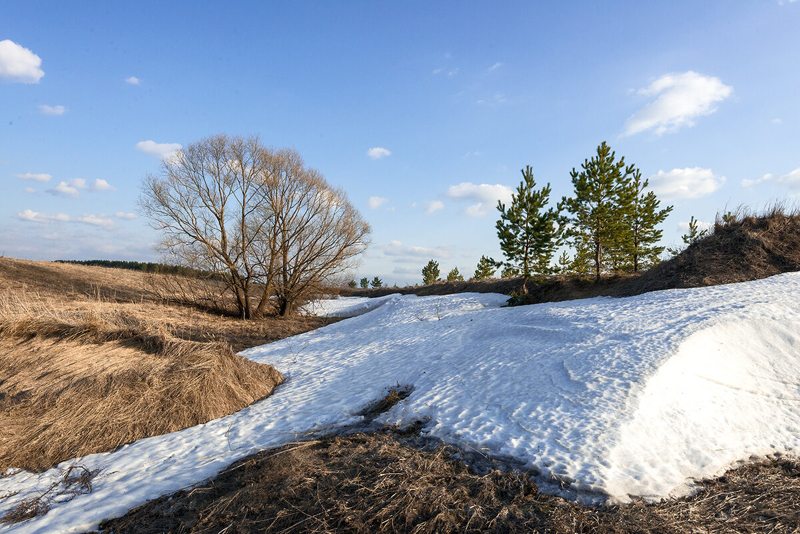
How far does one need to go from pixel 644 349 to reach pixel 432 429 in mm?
3726

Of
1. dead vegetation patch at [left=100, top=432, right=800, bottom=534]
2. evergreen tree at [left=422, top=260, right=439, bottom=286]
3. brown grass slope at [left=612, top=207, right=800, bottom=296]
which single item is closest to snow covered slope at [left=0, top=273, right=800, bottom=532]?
dead vegetation patch at [left=100, top=432, right=800, bottom=534]

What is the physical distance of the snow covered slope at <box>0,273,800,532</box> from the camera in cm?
364

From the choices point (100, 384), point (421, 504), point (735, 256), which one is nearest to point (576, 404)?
point (421, 504)

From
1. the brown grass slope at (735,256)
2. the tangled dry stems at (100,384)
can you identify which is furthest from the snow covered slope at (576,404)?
the brown grass slope at (735,256)

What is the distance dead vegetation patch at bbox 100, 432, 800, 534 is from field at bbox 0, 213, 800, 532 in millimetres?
11

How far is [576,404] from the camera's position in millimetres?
4598

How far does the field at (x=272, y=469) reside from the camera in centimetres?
277

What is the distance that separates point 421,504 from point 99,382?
5.83 m

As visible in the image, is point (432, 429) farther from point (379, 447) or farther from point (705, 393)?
point (705, 393)

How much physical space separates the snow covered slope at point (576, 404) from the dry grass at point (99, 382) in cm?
40

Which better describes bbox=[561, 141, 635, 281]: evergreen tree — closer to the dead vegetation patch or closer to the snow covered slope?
the snow covered slope

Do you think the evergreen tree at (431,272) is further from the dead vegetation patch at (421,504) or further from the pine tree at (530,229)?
the dead vegetation patch at (421,504)

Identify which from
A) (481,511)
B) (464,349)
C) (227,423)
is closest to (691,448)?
(481,511)

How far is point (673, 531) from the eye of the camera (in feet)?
8.43
